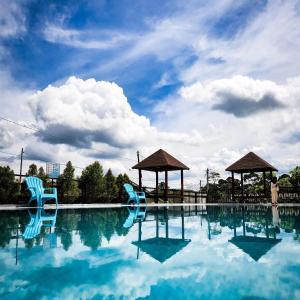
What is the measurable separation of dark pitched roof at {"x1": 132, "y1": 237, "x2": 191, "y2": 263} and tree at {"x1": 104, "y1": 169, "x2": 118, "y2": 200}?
13235 millimetres

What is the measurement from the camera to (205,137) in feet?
48.8

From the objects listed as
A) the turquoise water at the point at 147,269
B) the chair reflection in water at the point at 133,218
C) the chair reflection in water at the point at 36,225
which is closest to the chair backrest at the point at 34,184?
the chair reflection in water at the point at 36,225

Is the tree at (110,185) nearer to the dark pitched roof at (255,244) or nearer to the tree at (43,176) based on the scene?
the tree at (43,176)

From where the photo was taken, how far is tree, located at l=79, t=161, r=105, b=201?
52.4ft

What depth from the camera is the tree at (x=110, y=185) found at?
17000mm

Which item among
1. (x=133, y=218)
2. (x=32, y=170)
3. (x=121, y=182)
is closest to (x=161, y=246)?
(x=133, y=218)

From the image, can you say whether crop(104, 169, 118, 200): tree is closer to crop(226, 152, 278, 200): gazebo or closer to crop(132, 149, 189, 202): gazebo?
crop(132, 149, 189, 202): gazebo

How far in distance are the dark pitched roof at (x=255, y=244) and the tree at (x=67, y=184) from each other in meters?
12.2

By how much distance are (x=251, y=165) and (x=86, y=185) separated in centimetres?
960

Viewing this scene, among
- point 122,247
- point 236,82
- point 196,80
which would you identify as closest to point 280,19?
point 236,82

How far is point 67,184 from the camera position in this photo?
14953mm

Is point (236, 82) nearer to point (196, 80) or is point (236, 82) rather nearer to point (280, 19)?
point (196, 80)

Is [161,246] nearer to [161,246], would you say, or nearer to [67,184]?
[161,246]

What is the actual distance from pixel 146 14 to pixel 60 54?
10.8 ft
